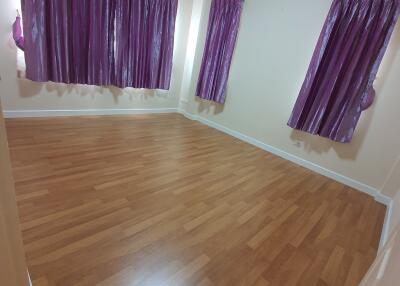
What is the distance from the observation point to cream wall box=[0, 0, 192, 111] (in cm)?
261

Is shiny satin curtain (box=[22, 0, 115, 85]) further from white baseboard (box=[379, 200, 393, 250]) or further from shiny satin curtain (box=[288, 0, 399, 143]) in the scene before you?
white baseboard (box=[379, 200, 393, 250])

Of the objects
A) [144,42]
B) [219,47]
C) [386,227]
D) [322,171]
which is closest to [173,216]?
[386,227]

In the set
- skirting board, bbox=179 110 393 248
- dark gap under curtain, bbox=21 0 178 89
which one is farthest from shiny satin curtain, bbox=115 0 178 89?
skirting board, bbox=179 110 393 248

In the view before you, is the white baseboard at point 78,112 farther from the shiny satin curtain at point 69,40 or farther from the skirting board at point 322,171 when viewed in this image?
the skirting board at point 322,171

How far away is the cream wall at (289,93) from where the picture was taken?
2.53 metres

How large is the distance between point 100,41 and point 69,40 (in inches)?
14.9

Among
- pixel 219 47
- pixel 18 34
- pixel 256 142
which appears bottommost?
pixel 256 142

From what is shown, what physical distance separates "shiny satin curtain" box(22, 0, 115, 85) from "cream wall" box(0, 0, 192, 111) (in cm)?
21

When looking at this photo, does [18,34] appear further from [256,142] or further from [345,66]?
[345,66]

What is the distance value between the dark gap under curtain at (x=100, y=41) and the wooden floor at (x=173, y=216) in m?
0.79

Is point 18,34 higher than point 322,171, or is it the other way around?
point 18,34

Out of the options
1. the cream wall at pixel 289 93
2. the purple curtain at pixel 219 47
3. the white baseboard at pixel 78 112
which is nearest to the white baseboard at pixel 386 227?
the cream wall at pixel 289 93

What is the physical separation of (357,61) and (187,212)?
8.16ft

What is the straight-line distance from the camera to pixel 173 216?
1.68 m
